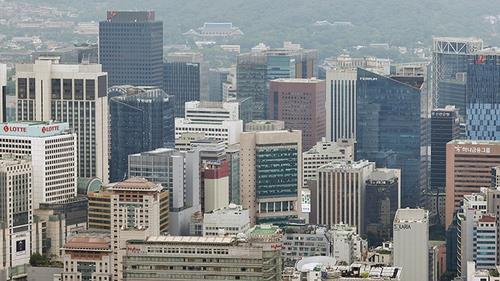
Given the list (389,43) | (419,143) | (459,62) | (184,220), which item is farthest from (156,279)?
(389,43)

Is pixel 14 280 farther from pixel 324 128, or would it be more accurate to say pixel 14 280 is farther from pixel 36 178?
pixel 324 128

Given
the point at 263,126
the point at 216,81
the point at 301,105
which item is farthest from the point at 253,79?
the point at 263,126

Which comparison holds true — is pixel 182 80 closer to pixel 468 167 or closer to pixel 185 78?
pixel 185 78

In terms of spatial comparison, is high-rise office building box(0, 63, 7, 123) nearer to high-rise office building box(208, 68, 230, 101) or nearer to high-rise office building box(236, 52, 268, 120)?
high-rise office building box(236, 52, 268, 120)

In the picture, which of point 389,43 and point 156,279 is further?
point 389,43

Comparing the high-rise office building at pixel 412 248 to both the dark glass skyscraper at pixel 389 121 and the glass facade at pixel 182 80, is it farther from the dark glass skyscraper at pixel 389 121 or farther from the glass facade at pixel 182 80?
the glass facade at pixel 182 80

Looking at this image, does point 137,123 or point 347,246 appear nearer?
point 347,246

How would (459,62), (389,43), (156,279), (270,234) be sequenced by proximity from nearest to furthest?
(156,279) < (270,234) < (459,62) < (389,43)
